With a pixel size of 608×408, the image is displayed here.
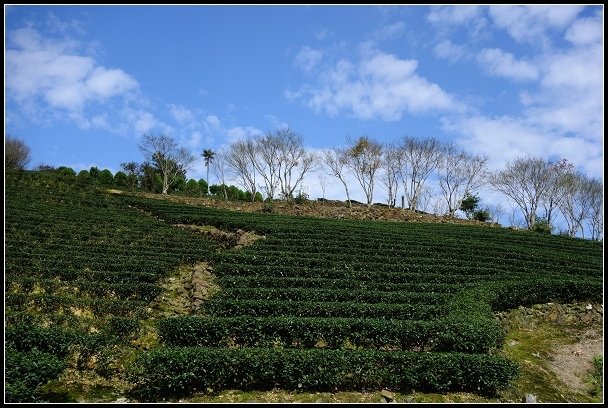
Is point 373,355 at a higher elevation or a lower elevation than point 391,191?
lower

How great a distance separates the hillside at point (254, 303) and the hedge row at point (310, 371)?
30 millimetres

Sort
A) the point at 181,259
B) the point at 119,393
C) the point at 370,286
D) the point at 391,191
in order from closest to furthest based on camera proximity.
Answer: the point at 119,393, the point at 370,286, the point at 181,259, the point at 391,191

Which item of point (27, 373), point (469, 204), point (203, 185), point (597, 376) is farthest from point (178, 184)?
point (597, 376)

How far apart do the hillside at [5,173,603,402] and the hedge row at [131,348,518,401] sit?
0.03 metres

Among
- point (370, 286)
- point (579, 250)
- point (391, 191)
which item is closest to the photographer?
point (370, 286)

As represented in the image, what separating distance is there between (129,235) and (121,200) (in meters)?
13.5

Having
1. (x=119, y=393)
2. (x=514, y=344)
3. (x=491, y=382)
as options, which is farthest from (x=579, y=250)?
(x=119, y=393)

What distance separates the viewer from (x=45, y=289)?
1443 centimetres

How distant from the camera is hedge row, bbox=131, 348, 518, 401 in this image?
9.01 m

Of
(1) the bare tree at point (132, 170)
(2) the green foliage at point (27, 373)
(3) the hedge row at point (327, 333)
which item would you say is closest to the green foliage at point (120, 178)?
(1) the bare tree at point (132, 170)

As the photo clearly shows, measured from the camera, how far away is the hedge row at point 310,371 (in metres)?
9.01

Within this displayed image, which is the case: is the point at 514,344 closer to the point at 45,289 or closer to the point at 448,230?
the point at 45,289

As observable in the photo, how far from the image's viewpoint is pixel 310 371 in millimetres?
9422

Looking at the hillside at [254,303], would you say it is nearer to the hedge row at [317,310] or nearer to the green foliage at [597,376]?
the hedge row at [317,310]
